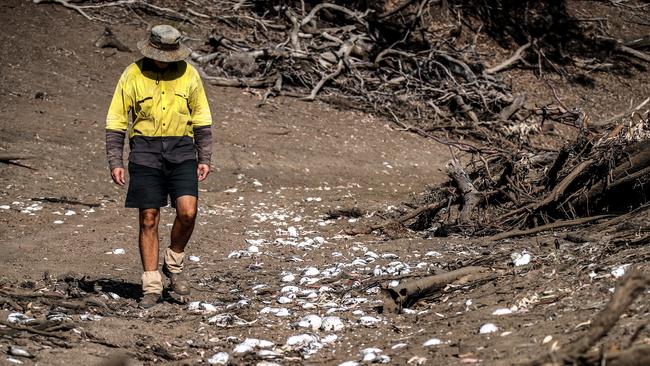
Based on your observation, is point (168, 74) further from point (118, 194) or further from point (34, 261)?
point (118, 194)

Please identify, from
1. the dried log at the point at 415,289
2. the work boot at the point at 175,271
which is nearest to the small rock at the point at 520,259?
the dried log at the point at 415,289

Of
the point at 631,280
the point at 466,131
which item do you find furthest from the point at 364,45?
the point at 631,280

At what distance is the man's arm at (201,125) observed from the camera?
6148mm

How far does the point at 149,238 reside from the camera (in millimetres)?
6105

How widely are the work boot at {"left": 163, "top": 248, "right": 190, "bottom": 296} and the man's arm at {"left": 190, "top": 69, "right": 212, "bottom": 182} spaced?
0.55 m

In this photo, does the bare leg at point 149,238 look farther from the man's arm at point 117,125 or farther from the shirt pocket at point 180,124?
the shirt pocket at point 180,124

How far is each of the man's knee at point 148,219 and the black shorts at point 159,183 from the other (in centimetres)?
5

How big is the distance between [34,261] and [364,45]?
10.1 metres

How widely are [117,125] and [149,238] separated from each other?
0.76m

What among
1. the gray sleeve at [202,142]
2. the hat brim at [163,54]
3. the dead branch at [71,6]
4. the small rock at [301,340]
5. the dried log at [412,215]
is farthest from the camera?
the dead branch at [71,6]

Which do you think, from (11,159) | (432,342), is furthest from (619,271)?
(11,159)

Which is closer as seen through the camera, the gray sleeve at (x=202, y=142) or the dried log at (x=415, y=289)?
the dried log at (x=415, y=289)

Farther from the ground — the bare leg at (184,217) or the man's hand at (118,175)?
the man's hand at (118,175)

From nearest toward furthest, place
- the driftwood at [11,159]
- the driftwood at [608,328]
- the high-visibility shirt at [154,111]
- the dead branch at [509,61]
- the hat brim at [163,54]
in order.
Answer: the driftwood at [608,328]
the hat brim at [163,54]
the high-visibility shirt at [154,111]
the driftwood at [11,159]
the dead branch at [509,61]
